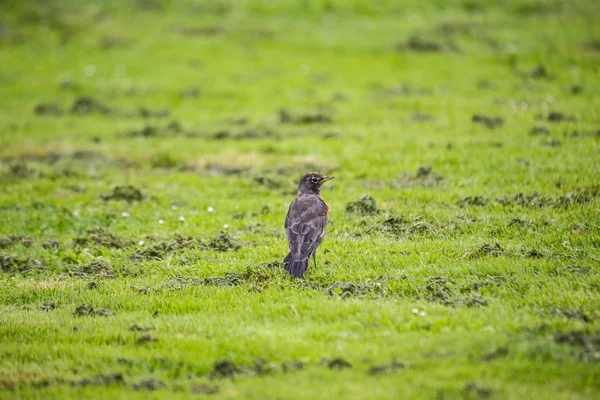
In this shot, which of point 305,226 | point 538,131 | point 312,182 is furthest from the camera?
point 538,131

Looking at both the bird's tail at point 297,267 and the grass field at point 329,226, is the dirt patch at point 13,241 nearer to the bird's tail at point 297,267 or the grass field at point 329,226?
the grass field at point 329,226

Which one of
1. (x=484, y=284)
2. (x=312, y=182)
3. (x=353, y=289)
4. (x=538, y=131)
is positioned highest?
(x=538, y=131)

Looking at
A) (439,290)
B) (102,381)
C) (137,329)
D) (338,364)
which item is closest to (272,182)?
(439,290)

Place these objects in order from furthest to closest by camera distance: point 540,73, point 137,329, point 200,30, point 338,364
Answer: point 200,30 → point 540,73 → point 137,329 → point 338,364

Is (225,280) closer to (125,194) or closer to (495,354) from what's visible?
(495,354)

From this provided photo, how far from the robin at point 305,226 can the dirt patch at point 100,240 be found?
3.94m

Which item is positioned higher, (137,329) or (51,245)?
(51,245)

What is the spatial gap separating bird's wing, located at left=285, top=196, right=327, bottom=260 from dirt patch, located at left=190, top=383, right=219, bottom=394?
350 cm

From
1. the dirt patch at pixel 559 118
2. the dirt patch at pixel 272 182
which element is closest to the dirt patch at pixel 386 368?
the dirt patch at pixel 272 182

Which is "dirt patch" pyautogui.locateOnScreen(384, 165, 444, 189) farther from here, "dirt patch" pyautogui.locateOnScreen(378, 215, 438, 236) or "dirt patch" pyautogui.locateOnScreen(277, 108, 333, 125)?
"dirt patch" pyautogui.locateOnScreen(277, 108, 333, 125)

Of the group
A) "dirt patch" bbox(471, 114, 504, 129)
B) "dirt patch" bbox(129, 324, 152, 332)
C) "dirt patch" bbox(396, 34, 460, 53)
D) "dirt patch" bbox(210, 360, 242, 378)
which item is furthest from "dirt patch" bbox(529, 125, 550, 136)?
"dirt patch" bbox(396, 34, 460, 53)

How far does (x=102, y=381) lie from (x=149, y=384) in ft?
1.85

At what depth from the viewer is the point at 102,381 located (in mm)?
8164

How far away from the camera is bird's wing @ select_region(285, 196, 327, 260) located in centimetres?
1130
